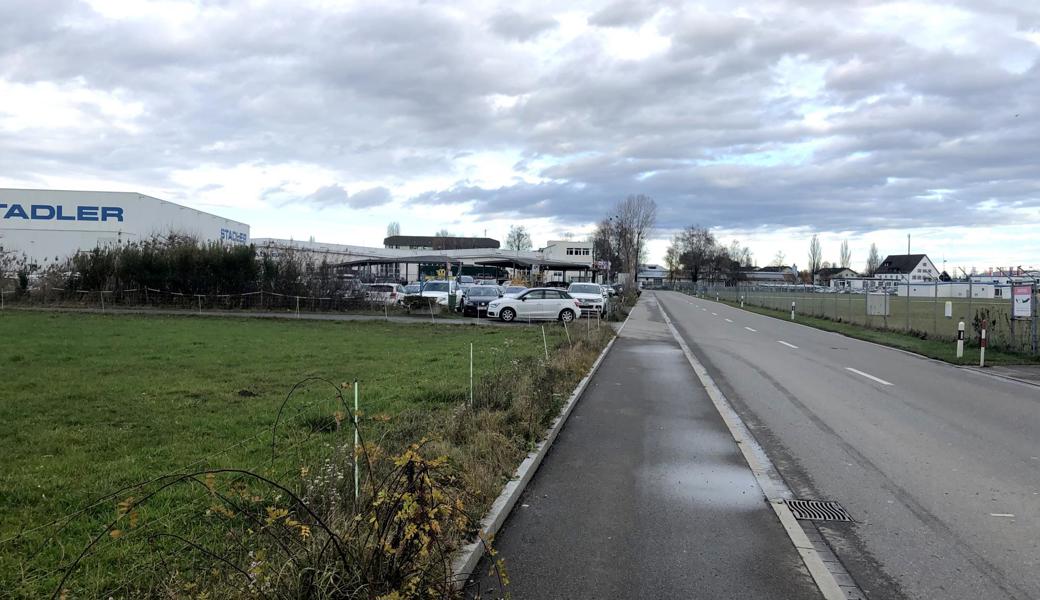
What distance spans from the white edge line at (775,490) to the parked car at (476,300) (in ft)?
68.1

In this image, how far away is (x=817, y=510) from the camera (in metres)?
5.78

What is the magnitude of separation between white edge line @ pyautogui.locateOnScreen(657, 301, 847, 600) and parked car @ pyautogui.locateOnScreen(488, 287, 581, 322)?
57.2ft

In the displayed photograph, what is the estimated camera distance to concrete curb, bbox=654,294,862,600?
14.1ft

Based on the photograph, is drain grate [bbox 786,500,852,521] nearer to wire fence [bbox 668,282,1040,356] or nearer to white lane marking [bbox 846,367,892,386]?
white lane marking [bbox 846,367,892,386]

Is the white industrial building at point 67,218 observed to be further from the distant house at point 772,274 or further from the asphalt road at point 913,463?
the distant house at point 772,274

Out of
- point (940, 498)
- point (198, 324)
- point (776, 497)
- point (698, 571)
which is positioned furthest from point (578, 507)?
point (198, 324)

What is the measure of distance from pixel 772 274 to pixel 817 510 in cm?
17568

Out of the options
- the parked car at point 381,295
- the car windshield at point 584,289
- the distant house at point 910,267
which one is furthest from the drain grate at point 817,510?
the distant house at point 910,267

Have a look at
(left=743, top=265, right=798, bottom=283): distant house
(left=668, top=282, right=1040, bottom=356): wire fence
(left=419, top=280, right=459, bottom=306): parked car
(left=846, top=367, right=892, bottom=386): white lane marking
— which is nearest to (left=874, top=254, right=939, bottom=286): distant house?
(left=743, top=265, right=798, bottom=283): distant house

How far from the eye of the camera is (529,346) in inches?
719

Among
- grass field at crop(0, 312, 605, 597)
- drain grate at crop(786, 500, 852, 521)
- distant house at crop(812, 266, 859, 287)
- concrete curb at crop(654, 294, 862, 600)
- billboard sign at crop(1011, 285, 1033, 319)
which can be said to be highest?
distant house at crop(812, 266, 859, 287)

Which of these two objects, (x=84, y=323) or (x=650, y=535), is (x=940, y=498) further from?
(x=84, y=323)

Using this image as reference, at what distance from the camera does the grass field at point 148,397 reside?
530 centimetres

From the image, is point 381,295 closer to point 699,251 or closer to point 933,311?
point 933,311
